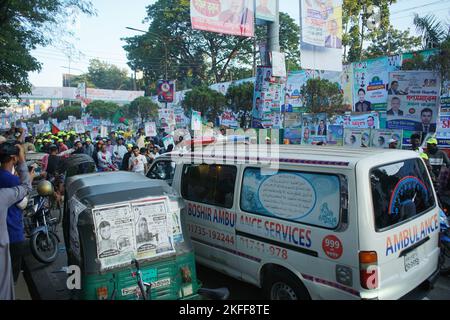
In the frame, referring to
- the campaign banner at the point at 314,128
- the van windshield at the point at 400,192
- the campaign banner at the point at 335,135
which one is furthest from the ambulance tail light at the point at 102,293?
the campaign banner at the point at 314,128

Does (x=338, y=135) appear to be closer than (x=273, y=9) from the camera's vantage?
No

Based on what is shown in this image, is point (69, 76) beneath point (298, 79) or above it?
above

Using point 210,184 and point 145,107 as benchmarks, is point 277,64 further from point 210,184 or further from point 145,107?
point 145,107

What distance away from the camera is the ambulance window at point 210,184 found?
13.5ft

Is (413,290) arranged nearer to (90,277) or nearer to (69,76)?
(90,277)

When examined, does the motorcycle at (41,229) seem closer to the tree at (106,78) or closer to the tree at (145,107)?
the tree at (145,107)

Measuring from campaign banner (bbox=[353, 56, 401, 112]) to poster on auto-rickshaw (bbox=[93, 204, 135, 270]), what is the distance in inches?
640

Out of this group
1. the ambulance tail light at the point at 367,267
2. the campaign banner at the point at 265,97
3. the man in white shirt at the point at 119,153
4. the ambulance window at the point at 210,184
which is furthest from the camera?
the man in white shirt at the point at 119,153

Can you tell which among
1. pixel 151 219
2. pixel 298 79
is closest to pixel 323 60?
pixel 298 79

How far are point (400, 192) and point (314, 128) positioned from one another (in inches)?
408

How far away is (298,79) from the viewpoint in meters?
21.8

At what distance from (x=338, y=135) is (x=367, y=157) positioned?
9.62m

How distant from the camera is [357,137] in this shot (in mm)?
11219

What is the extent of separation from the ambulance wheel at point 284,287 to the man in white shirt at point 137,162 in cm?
668
